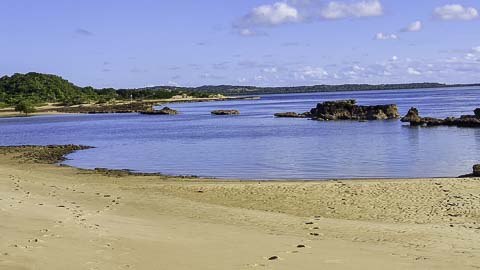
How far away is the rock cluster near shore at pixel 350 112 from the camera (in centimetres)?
7606

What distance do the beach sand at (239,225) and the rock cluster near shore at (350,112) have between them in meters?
56.2

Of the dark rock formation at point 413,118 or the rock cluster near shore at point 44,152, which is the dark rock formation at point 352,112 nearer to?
the dark rock formation at point 413,118

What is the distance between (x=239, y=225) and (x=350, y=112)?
68.1 m

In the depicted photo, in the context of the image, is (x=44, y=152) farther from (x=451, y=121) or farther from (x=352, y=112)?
(x=352, y=112)

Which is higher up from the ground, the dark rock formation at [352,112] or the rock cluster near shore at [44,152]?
the dark rock formation at [352,112]

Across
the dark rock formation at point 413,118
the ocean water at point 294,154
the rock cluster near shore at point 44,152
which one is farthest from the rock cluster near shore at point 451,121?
the rock cluster near shore at point 44,152

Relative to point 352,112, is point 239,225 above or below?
below

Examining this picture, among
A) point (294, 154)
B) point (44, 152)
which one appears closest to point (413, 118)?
point (294, 154)

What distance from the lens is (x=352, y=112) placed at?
260 ft

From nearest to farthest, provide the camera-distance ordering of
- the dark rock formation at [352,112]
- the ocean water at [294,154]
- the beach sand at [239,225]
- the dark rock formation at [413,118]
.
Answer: the beach sand at [239,225], the ocean water at [294,154], the dark rock formation at [413,118], the dark rock formation at [352,112]

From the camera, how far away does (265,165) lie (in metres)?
29.3

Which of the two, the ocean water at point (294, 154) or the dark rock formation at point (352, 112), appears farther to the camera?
the dark rock formation at point (352, 112)

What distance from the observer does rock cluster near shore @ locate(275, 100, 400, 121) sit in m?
76.1

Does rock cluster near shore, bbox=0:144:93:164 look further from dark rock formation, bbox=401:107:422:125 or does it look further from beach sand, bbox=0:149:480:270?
dark rock formation, bbox=401:107:422:125
